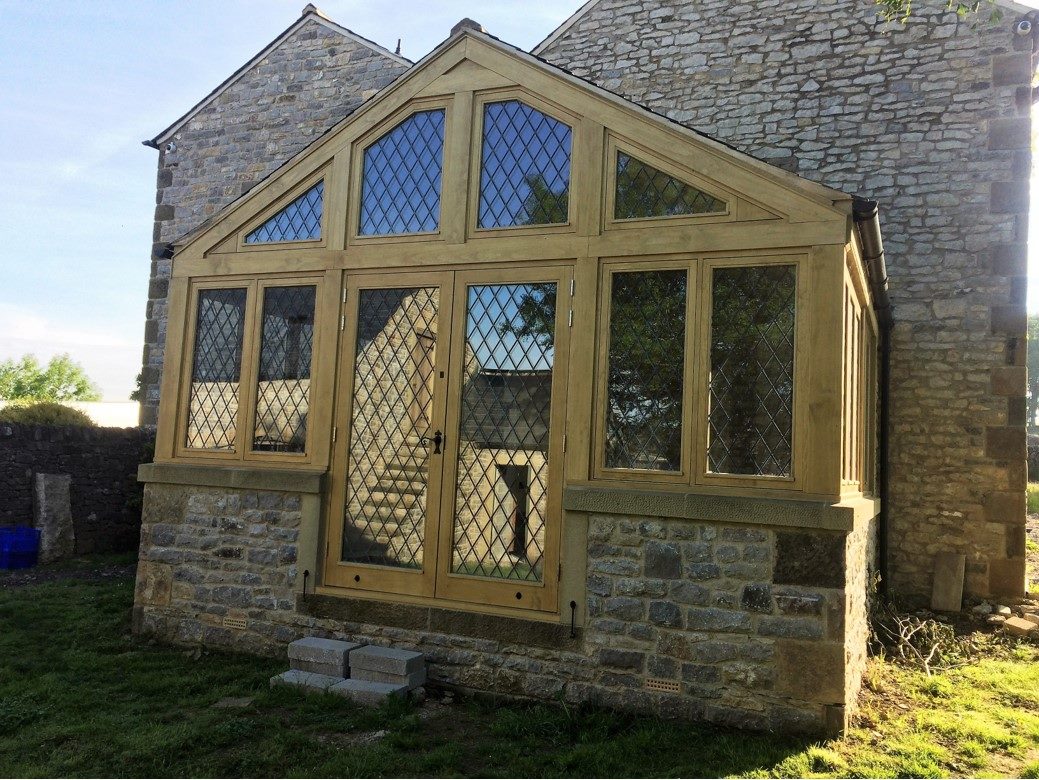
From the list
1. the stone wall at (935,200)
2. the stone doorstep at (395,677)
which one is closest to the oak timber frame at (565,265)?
the stone doorstep at (395,677)

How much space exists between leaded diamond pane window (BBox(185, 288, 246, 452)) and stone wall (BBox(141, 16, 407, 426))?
5.81m

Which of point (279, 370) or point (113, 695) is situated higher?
point (279, 370)

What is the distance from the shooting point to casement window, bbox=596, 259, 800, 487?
Answer: 5.18 metres

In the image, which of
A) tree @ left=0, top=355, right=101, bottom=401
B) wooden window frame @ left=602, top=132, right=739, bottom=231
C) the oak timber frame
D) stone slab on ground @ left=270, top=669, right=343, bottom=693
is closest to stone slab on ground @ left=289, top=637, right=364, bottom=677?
stone slab on ground @ left=270, top=669, right=343, bottom=693

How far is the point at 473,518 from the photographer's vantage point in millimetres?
5848

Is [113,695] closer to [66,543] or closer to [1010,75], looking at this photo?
[66,543]

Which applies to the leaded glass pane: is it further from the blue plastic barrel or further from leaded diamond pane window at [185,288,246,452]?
the blue plastic barrel

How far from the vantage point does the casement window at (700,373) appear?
518 centimetres

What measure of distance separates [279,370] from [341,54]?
748cm

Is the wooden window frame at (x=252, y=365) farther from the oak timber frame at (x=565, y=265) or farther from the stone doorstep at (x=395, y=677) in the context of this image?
the stone doorstep at (x=395, y=677)

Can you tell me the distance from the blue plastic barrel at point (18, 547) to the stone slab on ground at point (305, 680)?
21.8 ft

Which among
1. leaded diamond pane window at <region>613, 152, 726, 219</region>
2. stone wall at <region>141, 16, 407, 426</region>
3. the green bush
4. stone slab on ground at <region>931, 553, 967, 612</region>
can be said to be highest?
stone wall at <region>141, 16, 407, 426</region>

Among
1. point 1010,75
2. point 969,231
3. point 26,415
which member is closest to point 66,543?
point 26,415

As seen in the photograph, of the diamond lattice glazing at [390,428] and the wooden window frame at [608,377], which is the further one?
the diamond lattice glazing at [390,428]
